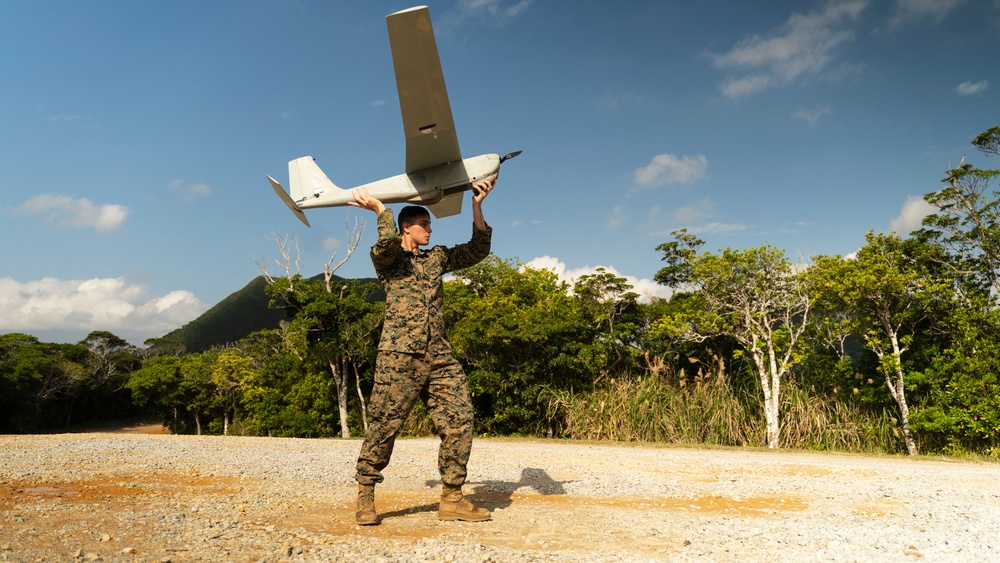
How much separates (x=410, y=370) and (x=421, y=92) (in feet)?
9.14

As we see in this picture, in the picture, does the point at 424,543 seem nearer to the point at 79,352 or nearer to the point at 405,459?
the point at 405,459

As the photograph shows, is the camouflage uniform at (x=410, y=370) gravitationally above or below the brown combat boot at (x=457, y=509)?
above

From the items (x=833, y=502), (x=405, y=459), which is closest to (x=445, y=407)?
(x=833, y=502)

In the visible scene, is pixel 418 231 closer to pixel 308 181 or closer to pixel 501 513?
pixel 501 513

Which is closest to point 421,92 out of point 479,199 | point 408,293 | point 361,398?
point 479,199

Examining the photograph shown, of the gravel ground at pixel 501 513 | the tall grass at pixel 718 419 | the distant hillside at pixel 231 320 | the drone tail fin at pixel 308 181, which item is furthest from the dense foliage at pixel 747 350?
the distant hillside at pixel 231 320

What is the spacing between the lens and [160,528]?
3.87 m

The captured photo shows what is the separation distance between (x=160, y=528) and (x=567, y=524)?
8.77ft

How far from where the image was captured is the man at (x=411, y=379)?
169 inches

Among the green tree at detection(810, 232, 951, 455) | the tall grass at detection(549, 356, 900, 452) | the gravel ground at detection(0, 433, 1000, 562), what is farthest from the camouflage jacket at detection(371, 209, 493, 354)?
the green tree at detection(810, 232, 951, 455)

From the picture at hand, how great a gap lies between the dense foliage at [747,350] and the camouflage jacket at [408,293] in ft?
41.2

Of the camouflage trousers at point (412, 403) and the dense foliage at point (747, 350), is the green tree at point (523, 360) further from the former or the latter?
the camouflage trousers at point (412, 403)

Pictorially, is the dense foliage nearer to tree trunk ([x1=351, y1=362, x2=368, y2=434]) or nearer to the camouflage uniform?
tree trunk ([x1=351, y1=362, x2=368, y2=434])

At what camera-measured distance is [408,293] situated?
4.45 meters
